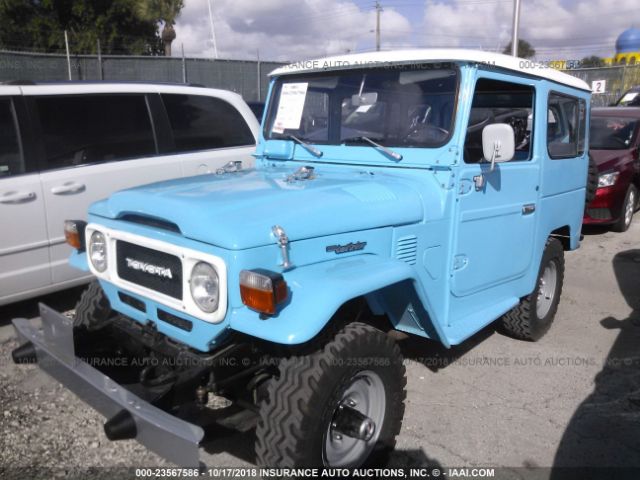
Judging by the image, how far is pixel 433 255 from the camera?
303cm

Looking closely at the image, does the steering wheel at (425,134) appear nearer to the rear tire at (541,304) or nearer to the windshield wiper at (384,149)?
the windshield wiper at (384,149)

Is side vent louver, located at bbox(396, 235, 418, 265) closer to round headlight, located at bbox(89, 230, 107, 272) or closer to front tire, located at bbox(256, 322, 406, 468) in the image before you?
front tire, located at bbox(256, 322, 406, 468)

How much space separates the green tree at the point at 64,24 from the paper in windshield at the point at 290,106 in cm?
2658

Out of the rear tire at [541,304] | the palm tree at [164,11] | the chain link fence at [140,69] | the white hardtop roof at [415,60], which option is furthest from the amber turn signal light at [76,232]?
the palm tree at [164,11]

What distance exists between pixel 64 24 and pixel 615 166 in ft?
94.8

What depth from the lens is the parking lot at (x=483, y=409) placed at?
299cm

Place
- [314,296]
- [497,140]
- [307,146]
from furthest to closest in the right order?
1. [307,146]
2. [497,140]
3. [314,296]

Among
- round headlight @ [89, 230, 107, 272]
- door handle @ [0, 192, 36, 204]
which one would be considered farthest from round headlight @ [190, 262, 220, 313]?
door handle @ [0, 192, 36, 204]

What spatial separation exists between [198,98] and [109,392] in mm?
3915

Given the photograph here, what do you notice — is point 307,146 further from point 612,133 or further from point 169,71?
point 169,71

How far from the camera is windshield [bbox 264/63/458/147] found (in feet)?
10.4

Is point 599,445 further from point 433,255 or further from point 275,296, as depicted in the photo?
point 275,296

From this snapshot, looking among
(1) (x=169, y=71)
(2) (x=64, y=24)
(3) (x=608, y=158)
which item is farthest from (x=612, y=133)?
(2) (x=64, y=24)

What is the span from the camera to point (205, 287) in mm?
2320
